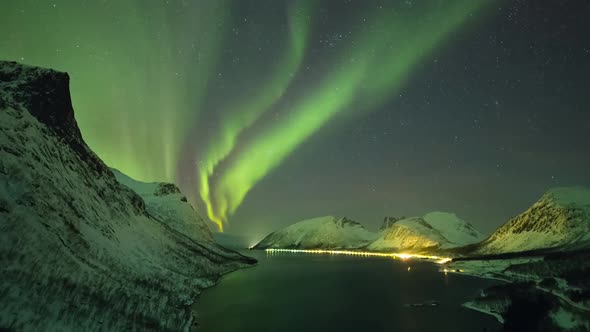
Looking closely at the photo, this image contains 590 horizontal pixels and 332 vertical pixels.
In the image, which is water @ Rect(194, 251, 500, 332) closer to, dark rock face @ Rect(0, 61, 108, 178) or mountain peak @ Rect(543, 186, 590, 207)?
dark rock face @ Rect(0, 61, 108, 178)

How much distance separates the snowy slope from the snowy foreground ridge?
2349 inches

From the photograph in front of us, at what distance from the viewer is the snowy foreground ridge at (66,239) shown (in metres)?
21.8

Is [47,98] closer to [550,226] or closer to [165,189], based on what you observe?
[165,189]

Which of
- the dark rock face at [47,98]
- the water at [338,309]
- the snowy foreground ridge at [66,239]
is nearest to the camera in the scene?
the snowy foreground ridge at [66,239]

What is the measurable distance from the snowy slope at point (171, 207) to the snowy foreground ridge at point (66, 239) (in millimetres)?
59676

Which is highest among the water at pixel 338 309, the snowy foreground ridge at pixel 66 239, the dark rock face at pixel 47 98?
the dark rock face at pixel 47 98

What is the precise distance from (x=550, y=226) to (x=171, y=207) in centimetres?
15562

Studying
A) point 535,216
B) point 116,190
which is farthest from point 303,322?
point 535,216

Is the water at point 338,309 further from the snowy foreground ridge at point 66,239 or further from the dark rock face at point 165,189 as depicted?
the dark rock face at point 165,189

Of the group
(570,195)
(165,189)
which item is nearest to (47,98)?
(165,189)

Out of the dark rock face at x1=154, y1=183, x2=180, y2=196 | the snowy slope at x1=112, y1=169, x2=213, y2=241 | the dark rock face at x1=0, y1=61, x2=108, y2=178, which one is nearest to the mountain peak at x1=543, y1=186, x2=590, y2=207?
the snowy slope at x1=112, y1=169, x2=213, y2=241

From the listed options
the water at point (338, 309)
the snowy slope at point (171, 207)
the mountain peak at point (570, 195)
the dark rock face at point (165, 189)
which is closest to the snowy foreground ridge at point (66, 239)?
the water at point (338, 309)

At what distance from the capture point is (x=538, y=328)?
2862cm

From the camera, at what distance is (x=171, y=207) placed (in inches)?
5595
